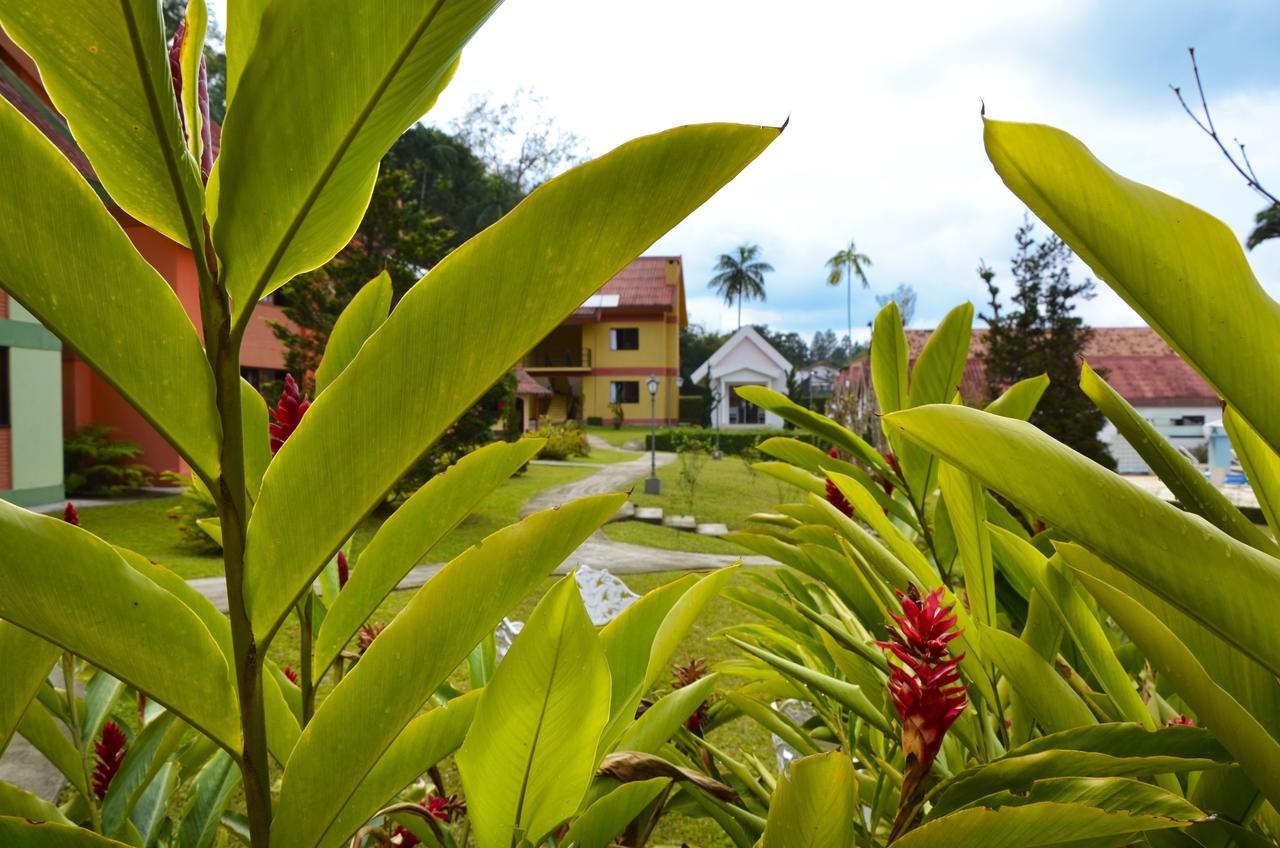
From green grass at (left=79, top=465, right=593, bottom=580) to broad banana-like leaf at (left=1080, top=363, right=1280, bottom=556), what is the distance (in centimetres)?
553

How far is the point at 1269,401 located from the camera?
1.39ft

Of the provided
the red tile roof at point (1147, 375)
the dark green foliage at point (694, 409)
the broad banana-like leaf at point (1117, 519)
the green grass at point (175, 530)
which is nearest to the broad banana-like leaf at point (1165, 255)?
the broad banana-like leaf at point (1117, 519)

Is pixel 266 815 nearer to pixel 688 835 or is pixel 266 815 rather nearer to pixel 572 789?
pixel 572 789

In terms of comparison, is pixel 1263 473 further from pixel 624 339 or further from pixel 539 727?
pixel 624 339

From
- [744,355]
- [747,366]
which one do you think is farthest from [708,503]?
[744,355]

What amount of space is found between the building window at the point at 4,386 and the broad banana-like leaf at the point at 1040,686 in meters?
11.8

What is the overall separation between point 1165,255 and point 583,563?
2327 millimetres

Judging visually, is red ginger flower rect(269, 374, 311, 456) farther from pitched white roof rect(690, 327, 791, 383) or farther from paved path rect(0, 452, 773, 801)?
pitched white roof rect(690, 327, 791, 383)

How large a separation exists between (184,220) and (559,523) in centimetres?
30

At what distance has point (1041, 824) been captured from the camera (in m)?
0.43

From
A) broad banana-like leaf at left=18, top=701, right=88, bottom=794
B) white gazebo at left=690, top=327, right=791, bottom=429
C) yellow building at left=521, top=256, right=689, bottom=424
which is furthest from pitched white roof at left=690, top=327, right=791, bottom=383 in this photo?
broad banana-like leaf at left=18, top=701, right=88, bottom=794

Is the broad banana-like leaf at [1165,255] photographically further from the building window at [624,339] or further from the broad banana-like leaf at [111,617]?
the building window at [624,339]

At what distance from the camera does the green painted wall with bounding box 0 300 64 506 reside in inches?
355

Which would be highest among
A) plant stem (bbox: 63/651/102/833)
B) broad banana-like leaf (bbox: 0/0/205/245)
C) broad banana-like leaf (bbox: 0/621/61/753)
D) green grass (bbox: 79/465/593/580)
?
broad banana-like leaf (bbox: 0/0/205/245)
